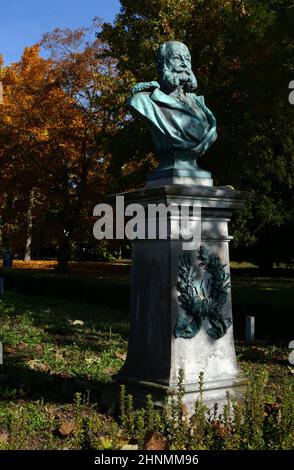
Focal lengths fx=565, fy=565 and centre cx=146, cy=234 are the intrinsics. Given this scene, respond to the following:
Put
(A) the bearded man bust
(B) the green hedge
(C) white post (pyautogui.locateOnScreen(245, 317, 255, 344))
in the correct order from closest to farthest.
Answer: (A) the bearded man bust, (C) white post (pyautogui.locateOnScreen(245, 317, 255, 344)), (B) the green hedge

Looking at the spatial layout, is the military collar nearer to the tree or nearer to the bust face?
the bust face

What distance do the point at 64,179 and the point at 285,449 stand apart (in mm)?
23380

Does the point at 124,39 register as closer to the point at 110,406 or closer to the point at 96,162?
the point at 96,162

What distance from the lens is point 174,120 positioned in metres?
5.50

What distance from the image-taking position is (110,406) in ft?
18.1

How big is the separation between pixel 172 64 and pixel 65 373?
3.92m

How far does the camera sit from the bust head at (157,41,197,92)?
18.4ft

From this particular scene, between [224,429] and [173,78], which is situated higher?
[173,78]

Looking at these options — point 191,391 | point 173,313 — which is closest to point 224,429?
point 191,391

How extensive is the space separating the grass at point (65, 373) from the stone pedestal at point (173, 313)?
1.49 feet

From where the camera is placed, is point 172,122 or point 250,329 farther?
point 250,329

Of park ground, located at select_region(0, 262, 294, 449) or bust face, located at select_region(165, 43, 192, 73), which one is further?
bust face, located at select_region(165, 43, 192, 73)

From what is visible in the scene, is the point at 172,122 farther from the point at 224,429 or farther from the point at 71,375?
the point at 71,375

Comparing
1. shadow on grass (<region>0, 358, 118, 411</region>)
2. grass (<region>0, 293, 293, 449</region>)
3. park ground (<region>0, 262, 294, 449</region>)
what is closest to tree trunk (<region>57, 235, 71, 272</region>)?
park ground (<region>0, 262, 294, 449</region>)
